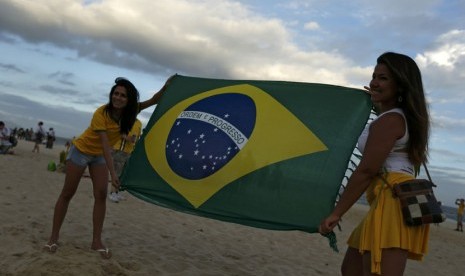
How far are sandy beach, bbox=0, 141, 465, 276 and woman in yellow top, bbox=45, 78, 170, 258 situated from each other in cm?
35

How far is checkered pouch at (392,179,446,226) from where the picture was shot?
2129mm

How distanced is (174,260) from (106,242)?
36.8 inches

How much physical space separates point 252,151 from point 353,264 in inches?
52.4

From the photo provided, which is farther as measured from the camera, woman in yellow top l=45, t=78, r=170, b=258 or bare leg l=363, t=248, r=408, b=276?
woman in yellow top l=45, t=78, r=170, b=258

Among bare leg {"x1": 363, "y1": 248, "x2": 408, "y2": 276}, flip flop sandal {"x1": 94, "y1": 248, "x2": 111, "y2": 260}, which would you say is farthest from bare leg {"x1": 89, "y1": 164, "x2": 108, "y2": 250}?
bare leg {"x1": 363, "y1": 248, "x2": 408, "y2": 276}

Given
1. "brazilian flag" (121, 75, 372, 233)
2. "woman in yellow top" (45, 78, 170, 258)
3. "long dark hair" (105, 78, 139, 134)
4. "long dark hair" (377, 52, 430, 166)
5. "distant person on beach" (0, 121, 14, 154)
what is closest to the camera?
"long dark hair" (377, 52, 430, 166)

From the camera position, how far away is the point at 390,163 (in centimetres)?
232

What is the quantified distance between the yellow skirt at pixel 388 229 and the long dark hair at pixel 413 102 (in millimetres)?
168

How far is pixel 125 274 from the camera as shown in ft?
13.2

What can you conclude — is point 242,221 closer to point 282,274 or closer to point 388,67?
point 388,67

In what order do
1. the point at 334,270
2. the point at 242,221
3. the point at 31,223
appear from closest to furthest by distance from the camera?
the point at 242,221
the point at 31,223
the point at 334,270

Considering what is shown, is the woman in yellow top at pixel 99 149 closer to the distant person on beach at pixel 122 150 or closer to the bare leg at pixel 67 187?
the bare leg at pixel 67 187

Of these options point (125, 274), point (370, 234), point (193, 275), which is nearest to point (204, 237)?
point (193, 275)

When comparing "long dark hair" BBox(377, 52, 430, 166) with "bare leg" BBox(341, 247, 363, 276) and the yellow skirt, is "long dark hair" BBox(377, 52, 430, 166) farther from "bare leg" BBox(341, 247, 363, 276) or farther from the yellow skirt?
"bare leg" BBox(341, 247, 363, 276)
